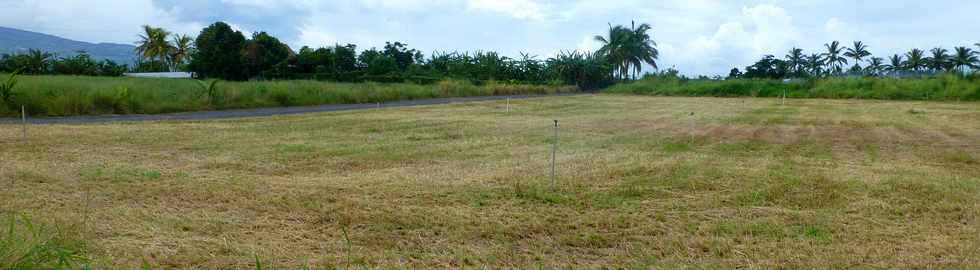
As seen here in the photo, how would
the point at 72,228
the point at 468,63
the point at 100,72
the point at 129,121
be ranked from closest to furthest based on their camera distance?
1. the point at 72,228
2. the point at 129,121
3. the point at 100,72
4. the point at 468,63

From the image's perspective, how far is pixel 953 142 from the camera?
37.4ft

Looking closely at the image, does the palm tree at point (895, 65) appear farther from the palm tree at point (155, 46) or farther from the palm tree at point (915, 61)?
the palm tree at point (155, 46)

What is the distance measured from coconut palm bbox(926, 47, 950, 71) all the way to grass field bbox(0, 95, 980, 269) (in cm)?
7498

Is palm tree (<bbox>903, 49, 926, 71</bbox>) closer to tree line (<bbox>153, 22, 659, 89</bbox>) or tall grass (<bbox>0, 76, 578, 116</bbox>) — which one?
tree line (<bbox>153, 22, 659, 89</bbox>)

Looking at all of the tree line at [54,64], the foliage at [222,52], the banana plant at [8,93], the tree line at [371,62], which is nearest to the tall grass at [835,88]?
the tree line at [371,62]

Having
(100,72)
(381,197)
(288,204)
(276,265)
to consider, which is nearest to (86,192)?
(288,204)

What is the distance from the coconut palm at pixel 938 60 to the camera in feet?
237

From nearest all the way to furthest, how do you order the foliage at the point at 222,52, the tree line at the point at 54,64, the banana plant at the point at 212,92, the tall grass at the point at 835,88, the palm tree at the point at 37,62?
the banana plant at the point at 212,92 < the tree line at the point at 54,64 < the tall grass at the point at 835,88 < the palm tree at the point at 37,62 < the foliage at the point at 222,52

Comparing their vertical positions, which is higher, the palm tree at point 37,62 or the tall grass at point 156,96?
the palm tree at point 37,62

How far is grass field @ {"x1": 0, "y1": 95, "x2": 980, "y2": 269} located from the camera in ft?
13.5

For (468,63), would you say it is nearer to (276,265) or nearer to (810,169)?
(810,169)

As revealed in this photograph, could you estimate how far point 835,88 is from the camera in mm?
37969

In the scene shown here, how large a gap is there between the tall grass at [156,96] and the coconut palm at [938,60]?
6902 centimetres

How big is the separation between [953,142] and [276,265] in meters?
11.8
